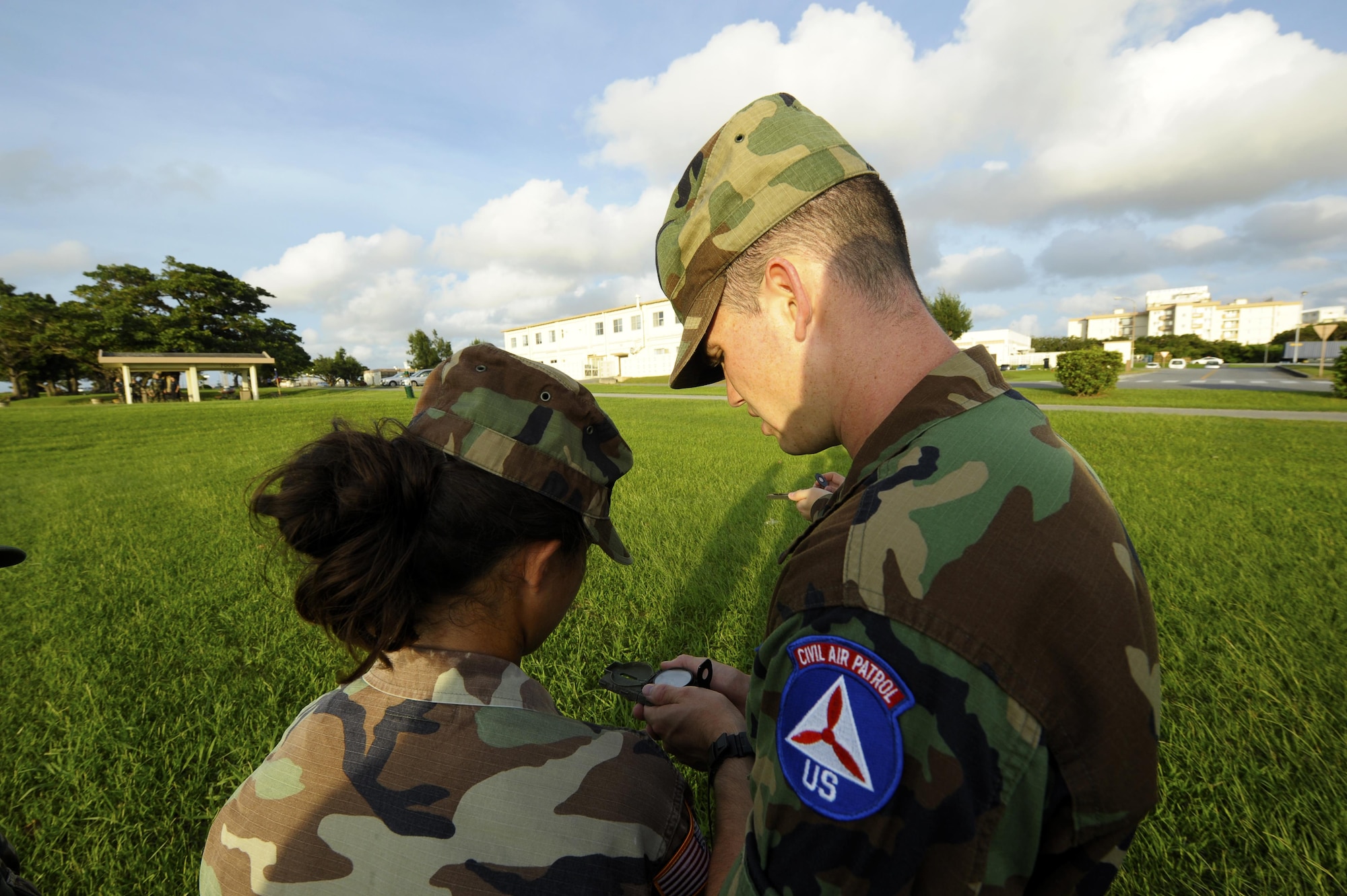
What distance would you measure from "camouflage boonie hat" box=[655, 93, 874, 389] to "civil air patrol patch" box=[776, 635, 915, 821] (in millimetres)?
643

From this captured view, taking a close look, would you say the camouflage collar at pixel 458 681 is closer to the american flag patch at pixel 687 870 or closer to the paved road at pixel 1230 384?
the american flag patch at pixel 687 870

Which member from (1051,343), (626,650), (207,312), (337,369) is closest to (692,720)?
(626,650)

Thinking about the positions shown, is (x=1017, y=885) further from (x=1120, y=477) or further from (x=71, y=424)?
(x=71, y=424)

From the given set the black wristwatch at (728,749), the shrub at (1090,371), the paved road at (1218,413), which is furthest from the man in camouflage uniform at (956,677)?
the shrub at (1090,371)

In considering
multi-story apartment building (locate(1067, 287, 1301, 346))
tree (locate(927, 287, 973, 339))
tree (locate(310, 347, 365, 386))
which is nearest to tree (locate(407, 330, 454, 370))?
tree (locate(310, 347, 365, 386))

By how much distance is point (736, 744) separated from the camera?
139cm

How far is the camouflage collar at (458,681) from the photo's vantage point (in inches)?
47.5

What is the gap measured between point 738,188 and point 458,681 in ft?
3.61

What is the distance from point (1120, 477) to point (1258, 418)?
935 centimetres

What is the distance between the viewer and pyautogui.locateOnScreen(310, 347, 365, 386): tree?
75.9 m

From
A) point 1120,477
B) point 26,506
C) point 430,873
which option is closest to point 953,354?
point 430,873

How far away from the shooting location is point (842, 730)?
80 centimetres

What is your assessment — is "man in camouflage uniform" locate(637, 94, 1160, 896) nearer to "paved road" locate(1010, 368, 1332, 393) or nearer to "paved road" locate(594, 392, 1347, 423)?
"paved road" locate(594, 392, 1347, 423)

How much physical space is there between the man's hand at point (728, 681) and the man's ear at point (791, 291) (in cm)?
91
